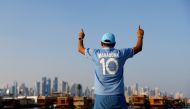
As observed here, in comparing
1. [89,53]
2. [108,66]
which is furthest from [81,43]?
[108,66]

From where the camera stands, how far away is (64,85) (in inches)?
7475

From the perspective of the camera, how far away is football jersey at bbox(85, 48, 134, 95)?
3.90 meters

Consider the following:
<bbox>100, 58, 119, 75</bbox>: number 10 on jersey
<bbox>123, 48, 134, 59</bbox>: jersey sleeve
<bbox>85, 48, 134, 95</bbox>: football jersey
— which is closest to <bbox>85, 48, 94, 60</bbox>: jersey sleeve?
<bbox>85, 48, 134, 95</bbox>: football jersey

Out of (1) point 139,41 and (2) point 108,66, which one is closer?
(2) point 108,66

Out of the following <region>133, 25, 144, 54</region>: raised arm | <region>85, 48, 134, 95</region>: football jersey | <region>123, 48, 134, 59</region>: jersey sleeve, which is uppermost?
<region>133, 25, 144, 54</region>: raised arm

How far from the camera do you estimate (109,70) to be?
12.9 feet

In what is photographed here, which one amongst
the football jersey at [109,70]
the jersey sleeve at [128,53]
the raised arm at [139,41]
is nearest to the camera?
the football jersey at [109,70]

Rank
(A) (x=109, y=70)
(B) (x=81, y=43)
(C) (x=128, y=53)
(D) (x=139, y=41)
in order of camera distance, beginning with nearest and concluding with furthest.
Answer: (A) (x=109, y=70) < (C) (x=128, y=53) < (D) (x=139, y=41) < (B) (x=81, y=43)

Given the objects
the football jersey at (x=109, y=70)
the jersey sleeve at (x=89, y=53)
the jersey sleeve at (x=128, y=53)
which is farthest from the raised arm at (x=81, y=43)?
the jersey sleeve at (x=128, y=53)

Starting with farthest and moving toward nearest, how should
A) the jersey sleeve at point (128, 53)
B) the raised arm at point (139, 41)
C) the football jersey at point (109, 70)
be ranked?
the raised arm at point (139, 41) → the jersey sleeve at point (128, 53) → the football jersey at point (109, 70)

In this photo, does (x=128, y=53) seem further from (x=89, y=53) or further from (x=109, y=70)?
(x=89, y=53)

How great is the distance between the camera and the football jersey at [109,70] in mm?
3900

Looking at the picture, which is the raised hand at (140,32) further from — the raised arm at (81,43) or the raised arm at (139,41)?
the raised arm at (81,43)

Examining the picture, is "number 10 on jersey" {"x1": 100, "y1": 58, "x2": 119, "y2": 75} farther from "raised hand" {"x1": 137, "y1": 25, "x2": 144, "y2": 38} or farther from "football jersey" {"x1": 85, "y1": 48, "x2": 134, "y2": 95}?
"raised hand" {"x1": 137, "y1": 25, "x2": 144, "y2": 38}
